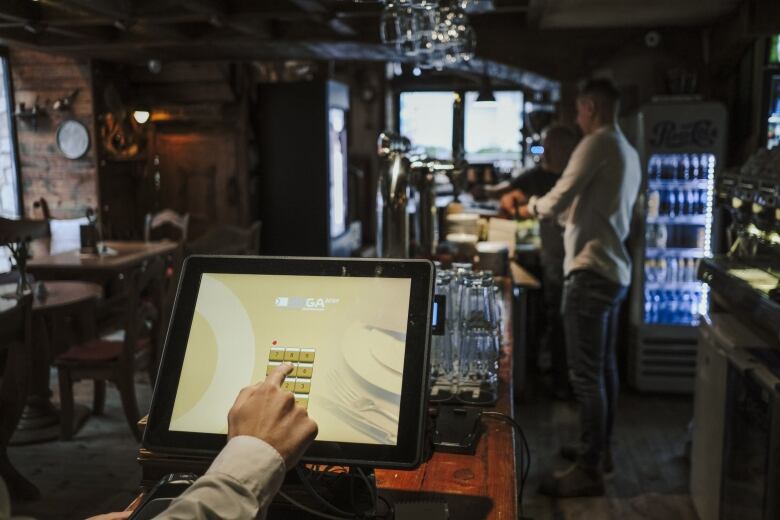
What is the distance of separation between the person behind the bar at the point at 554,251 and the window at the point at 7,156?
4.90m

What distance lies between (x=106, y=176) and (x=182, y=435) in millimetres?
6663

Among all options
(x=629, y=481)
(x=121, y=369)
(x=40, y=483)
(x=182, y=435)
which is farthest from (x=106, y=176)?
(x=182, y=435)

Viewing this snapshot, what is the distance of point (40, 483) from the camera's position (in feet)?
12.0

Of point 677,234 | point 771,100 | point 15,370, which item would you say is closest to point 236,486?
point 15,370

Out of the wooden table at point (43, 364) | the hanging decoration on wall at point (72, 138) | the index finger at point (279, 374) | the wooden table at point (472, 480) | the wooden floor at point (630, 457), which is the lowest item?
the wooden floor at point (630, 457)

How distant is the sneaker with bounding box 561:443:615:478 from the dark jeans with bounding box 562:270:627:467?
27cm

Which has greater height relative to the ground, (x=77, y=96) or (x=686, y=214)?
(x=77, y=96)

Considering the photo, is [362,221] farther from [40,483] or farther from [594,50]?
[40,483]

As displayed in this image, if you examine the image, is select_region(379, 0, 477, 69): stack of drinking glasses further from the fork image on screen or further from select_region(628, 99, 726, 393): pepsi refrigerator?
the fork image on screen

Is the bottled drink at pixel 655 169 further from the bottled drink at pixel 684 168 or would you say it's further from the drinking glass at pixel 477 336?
the drinking glass at pixel 477 336

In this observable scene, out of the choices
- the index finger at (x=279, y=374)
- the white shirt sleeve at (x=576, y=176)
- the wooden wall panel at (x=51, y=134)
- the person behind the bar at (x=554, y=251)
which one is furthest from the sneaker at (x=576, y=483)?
the wooden wall panel at (x=51, y=134)

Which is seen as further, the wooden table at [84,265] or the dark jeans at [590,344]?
the wooden table at [84,265]

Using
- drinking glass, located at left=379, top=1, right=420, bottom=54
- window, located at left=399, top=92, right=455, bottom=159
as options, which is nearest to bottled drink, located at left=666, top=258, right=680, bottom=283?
drinking glass, located at left=379, top=1, right=420, bottom=54

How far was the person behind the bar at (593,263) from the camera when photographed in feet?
10.9
